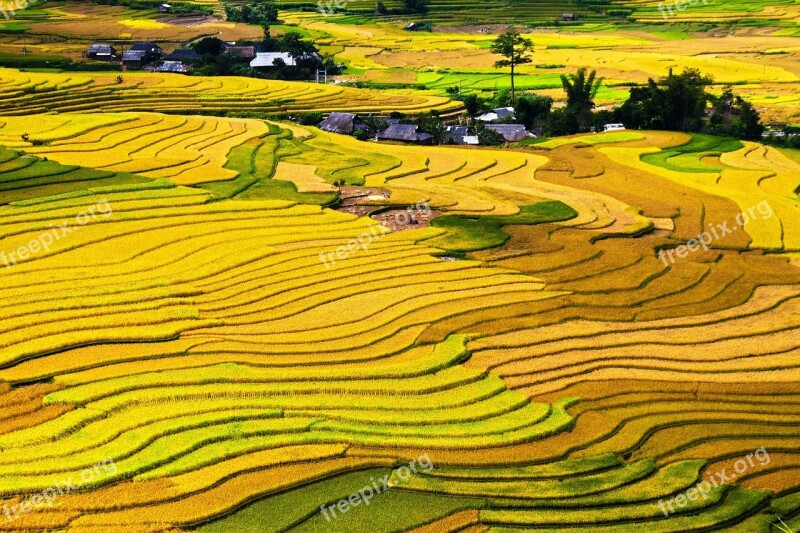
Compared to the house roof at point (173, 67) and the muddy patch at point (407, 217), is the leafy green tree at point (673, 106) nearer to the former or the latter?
the muddy patch at point (407, 217)

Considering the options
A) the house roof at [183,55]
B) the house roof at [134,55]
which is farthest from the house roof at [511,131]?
the house roof at [134,55]

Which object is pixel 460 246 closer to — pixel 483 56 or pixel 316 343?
pixel 316 343

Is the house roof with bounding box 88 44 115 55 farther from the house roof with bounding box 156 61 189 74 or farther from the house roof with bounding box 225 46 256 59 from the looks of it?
the house roof with bounding box 225 46 256 59

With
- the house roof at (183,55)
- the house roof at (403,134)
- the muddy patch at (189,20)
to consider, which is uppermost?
the muddy patch at (189,20)

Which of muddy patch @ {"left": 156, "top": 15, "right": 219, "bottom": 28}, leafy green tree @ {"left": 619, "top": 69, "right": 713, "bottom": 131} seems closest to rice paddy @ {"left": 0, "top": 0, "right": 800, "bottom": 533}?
leafy green tree @ {"left": 619, "top": 69, "right": 713, "bottom": 131}

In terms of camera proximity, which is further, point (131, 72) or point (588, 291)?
point (131, 72)

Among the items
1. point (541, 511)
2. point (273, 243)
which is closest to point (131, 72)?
point (273, 243)
